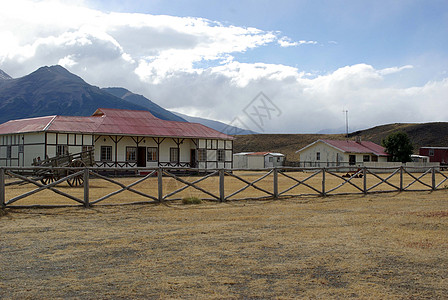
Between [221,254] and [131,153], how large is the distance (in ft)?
97.0

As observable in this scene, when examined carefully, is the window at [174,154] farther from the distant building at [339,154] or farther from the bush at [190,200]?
the bush at [190,200]

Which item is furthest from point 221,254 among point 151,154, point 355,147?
point 355,147

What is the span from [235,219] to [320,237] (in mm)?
2716

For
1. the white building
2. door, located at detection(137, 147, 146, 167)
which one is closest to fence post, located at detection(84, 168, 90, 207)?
the white building

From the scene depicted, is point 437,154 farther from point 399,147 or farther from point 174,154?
point 174,154

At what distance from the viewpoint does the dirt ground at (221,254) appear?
16.7 ft

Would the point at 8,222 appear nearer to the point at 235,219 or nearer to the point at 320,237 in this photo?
the point at 235,219

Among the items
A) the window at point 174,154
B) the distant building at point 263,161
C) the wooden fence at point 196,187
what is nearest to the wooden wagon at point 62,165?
the wooden fence at point 196,187

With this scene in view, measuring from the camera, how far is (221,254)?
6828mm

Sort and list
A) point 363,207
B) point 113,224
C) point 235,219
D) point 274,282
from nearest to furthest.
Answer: point 274,282, point 113,224, point 235,219, point 363,207

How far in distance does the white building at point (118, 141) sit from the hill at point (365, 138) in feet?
156

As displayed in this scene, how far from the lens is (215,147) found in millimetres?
40062

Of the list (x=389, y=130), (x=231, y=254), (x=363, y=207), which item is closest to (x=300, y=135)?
(x=389, y=130)

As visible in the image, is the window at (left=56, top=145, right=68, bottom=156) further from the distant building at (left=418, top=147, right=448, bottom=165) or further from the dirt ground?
the distant building at (left=418, top=147, right=448, bottom=165)
